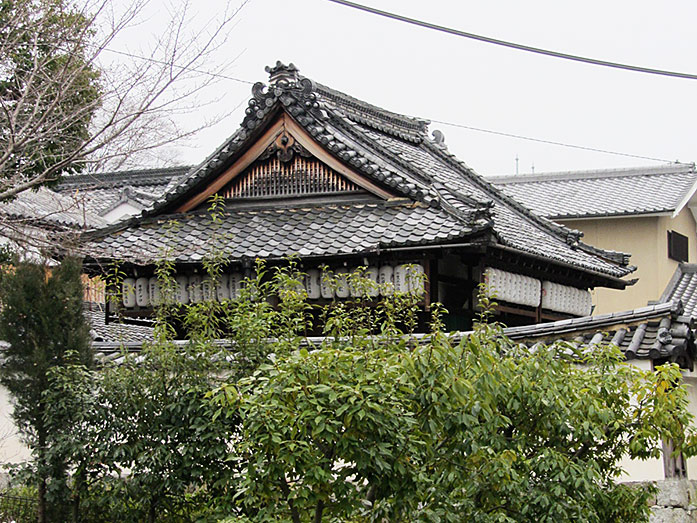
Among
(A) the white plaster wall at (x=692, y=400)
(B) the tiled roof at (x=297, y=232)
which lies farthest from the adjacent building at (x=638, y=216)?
(A) the white plaster wall at (x=692, y=400)

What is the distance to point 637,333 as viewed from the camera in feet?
37.3

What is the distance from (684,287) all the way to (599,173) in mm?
7224

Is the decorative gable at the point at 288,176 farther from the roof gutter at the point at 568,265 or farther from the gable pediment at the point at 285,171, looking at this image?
the roof gutter at the point at 568,265

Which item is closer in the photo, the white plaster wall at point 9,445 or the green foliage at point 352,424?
the green foliage at point 352,424

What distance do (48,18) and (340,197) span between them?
5.85m

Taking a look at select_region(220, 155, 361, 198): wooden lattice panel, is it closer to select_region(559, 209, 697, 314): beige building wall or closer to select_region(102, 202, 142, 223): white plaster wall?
select_region(559, 209, 697, 314): beige building wall

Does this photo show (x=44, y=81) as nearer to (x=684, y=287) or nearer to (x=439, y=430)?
(x=439, y=430)

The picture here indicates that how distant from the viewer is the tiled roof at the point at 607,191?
28203mm

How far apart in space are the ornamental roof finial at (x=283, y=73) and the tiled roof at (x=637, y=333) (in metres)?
6.80

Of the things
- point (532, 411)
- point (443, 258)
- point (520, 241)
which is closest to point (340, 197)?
point (443, 258)

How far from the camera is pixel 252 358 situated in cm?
888

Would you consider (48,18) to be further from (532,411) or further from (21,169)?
(532,411)

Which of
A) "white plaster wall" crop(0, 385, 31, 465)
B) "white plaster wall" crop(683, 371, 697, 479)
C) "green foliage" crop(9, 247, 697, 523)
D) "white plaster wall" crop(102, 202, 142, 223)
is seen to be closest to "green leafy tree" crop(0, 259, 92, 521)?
"green foliage" crop(9, 247, 697, 523)

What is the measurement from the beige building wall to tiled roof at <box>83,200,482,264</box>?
14.6 m
